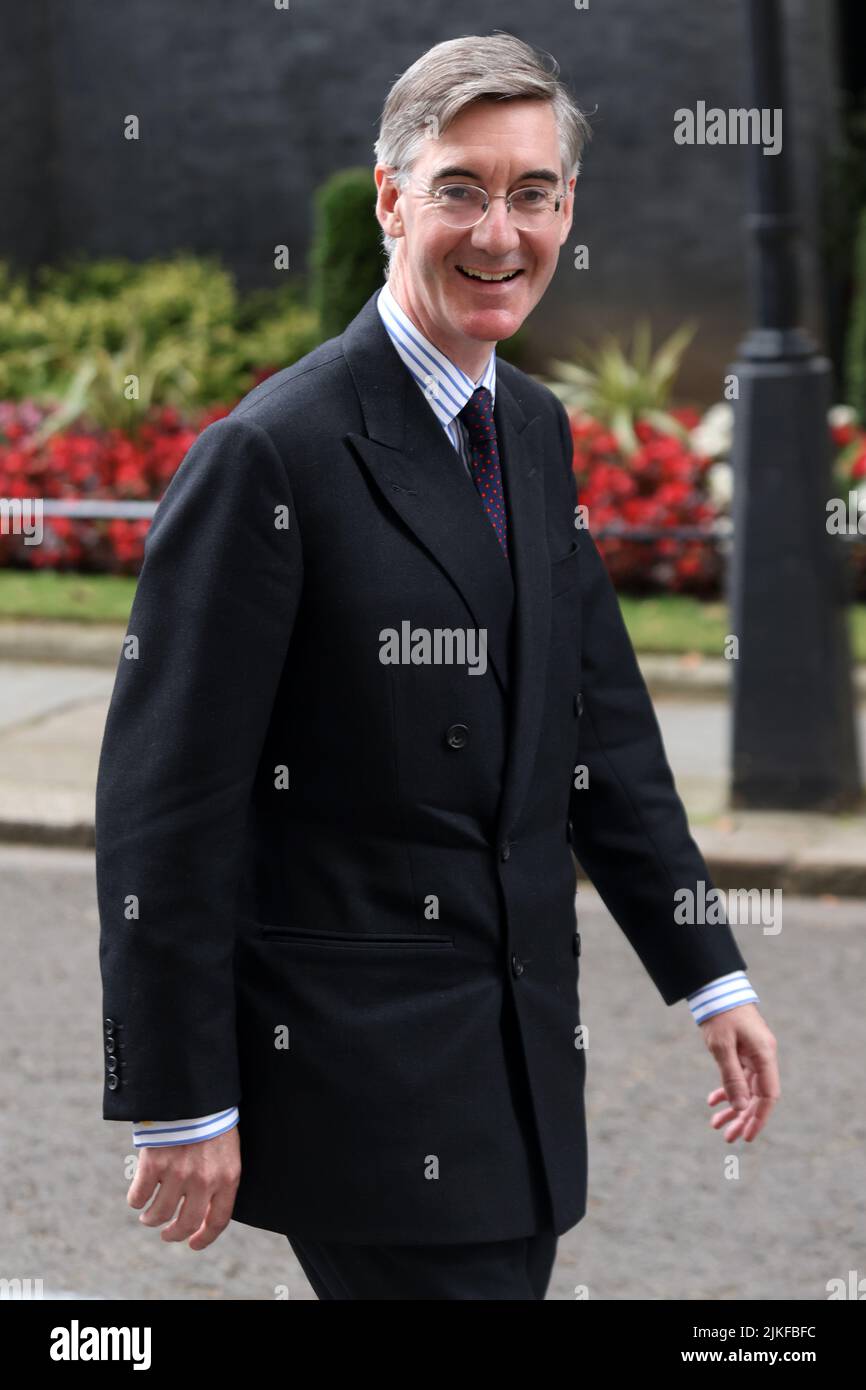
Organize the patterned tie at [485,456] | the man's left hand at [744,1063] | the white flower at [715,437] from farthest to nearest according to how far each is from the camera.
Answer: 1. the white flower at [715,437]
2. the man's left hand at [744,1063]
3. the patterned tie at [485,456]

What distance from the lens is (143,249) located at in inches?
643

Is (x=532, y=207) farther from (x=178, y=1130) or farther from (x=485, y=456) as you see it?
(x=178, y=1130)

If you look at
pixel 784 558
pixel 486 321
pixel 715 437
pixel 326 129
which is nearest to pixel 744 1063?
pixel 486 321

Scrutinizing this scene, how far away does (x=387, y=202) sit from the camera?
2.44 m

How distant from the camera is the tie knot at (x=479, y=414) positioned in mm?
2518

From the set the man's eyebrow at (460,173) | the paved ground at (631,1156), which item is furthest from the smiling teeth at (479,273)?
the paved ground at (631,1156)

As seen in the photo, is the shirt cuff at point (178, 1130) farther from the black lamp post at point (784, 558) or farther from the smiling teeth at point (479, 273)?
the black lamp post at point (784, 558)

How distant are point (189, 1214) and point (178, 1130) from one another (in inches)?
4.6

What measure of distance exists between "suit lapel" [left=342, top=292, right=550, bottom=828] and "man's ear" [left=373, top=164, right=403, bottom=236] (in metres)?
0.11

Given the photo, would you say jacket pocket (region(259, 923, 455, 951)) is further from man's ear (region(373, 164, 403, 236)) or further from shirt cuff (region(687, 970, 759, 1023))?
man's ear (region(373, 164, 403, 236))

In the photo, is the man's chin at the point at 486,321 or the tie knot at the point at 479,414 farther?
the tie knot at the point at 479,414

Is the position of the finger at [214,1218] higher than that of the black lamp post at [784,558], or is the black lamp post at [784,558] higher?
the black lamp post at [784,558]

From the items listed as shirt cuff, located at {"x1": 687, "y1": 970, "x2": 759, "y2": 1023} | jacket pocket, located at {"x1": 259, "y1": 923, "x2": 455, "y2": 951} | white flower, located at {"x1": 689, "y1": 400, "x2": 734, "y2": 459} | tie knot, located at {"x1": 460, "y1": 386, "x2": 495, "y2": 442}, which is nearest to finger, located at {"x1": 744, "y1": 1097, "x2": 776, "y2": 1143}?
shirt cuff, located at {"x1": 687, "y1": 970, "x2": 759, "y2": 1023}

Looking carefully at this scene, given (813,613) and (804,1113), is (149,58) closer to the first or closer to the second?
(813,613)
